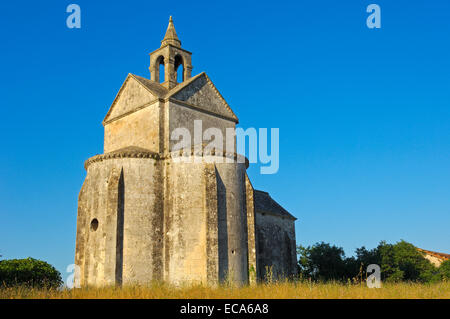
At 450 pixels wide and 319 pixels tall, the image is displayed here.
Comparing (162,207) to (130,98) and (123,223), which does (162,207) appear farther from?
(130,98)

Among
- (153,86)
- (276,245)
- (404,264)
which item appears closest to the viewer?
(153,86)

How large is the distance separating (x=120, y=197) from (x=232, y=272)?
23.2 ft

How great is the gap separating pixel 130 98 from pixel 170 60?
367 centimetres

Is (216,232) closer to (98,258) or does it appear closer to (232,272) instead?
(232,272)

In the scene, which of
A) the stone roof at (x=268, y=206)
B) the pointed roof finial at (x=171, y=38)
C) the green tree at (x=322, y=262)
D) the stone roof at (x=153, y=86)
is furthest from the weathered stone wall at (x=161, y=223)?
the green tree at (x=322, y=262)

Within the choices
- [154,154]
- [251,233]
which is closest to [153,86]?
[154,154]

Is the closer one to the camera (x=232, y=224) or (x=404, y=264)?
(x=232, y=224)

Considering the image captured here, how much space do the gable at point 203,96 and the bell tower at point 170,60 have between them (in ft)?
5.26

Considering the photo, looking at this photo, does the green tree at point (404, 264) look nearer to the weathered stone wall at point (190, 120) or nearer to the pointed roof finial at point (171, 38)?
the weathered stone wall at point (190, 120)

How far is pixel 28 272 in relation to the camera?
25.2m

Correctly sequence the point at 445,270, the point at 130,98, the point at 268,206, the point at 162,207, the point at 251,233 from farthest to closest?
the point at 445,270 < the point at 268,206 < the point at 130,98 < the point at 251,233 < the point at 162,207

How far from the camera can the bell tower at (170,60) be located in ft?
91.8

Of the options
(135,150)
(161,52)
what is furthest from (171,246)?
(161,52)

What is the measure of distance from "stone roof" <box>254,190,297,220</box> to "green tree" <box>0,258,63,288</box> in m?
14.4
